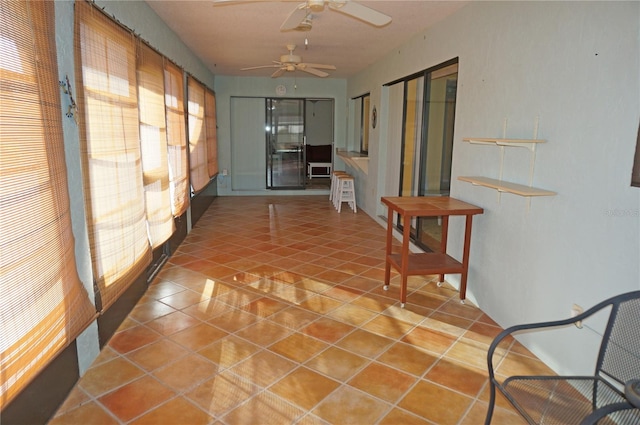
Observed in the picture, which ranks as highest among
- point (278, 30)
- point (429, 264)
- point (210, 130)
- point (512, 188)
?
point (278, 30)

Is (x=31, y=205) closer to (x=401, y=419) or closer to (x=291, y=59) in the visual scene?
(x=401, y=419)

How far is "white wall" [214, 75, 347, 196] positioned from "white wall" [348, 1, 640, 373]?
513cm

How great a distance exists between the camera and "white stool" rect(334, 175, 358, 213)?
7.22m

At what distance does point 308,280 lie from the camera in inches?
151

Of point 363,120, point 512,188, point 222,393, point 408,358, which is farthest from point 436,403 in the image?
point 363,120

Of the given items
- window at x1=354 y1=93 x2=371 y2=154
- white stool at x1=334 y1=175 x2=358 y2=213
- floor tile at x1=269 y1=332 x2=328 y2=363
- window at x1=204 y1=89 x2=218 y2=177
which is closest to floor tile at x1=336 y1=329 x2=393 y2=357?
floor tile at x1=269 y1=332 x2=328 y2=363

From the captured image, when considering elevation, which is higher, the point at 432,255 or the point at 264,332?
the point at 432,255

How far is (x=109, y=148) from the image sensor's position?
8.09ft

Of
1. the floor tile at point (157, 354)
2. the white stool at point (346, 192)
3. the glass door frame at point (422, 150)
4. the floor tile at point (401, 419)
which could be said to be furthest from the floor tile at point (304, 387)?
the white stool at point (346, 192)

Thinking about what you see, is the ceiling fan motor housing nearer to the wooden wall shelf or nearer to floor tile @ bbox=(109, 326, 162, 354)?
the wooden wall shelf

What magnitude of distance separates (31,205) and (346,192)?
6132mm

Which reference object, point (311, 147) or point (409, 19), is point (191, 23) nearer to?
point (409, 19)

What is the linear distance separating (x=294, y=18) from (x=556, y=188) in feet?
6.87

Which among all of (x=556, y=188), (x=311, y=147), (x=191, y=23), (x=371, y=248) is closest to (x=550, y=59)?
(x=556, y=188)
